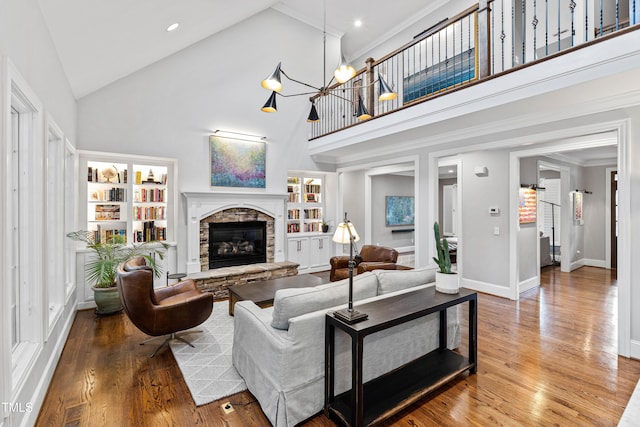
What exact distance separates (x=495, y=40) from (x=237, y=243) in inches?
218

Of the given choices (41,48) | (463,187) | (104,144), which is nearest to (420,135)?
(463,187)

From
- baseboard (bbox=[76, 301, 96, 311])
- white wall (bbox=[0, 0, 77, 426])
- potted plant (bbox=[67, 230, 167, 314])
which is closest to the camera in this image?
white wall (bbox=[0, 0, 77, 426])

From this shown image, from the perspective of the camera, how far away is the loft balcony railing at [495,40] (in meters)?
3.42

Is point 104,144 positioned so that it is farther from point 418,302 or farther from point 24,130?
point 418,302

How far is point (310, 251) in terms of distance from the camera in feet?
22.4

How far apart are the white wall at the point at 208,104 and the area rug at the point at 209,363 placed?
2.21 m

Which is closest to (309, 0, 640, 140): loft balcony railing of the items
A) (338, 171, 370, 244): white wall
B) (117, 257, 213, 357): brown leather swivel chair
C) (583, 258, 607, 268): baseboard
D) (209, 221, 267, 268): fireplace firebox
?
(338, 171, 370, 244): white wall

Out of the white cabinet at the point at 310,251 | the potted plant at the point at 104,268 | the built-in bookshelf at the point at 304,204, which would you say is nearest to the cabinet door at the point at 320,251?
the white cabinet at the point at 310,251

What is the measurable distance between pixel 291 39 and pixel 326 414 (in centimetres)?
681

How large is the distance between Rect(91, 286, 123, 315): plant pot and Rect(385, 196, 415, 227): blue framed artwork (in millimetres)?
6674

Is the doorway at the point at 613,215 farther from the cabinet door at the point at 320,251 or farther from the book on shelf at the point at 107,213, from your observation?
the book on shelf at the point at 107,213

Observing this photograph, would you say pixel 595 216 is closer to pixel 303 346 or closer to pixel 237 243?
pixel 237 243

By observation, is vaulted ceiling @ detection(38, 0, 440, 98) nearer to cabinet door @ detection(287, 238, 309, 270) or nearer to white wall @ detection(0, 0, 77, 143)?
white wall @ detection(0, 0, 77, 143)

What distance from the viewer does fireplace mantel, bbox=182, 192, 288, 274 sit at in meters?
5.31
